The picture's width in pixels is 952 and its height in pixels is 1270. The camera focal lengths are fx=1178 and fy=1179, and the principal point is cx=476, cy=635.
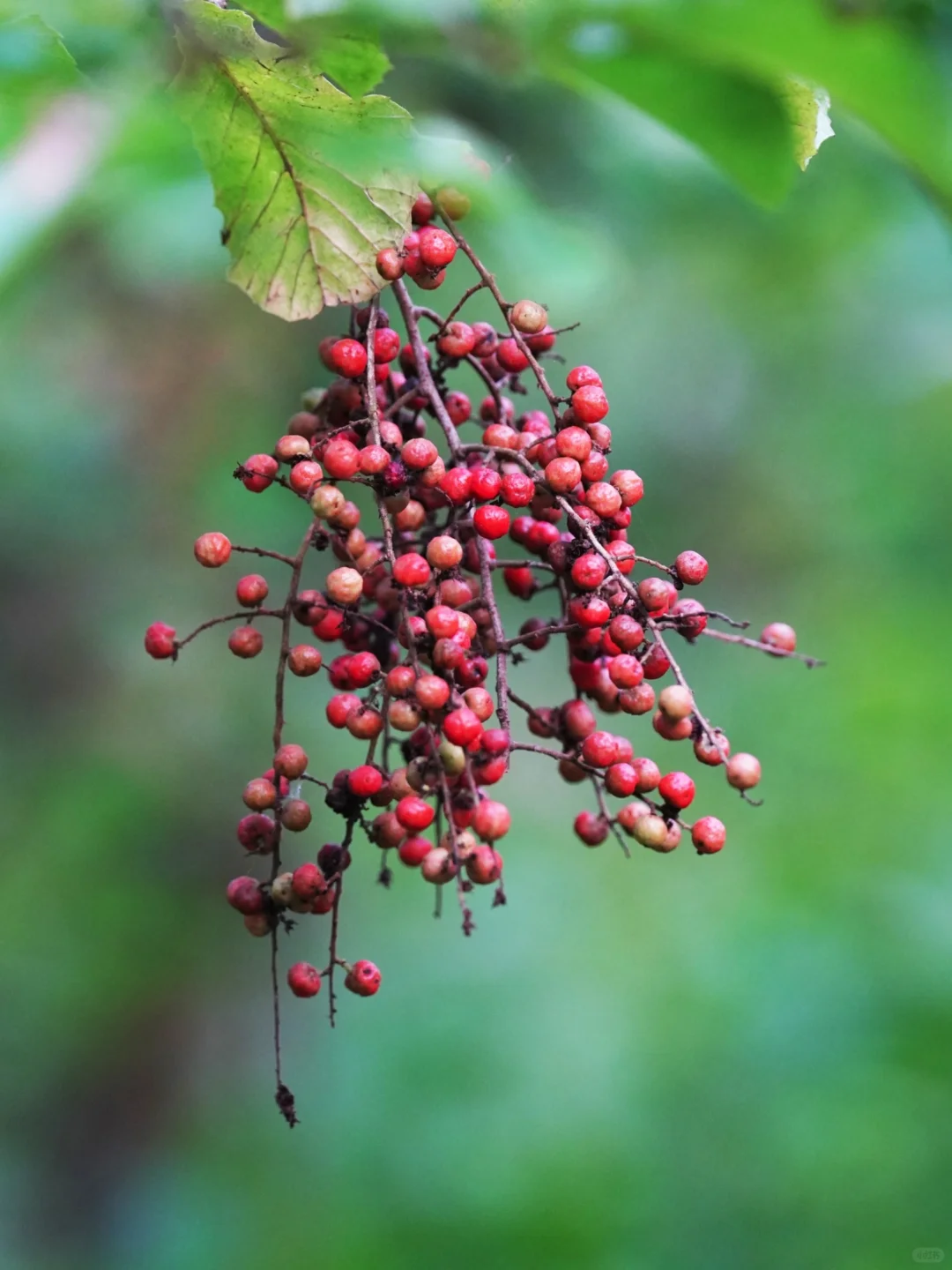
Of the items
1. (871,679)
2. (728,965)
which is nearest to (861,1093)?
(728,965)

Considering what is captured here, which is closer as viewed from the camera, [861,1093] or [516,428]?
[516,428]

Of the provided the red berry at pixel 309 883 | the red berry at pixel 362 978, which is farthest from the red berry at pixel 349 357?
the red berry at pixel 362 978

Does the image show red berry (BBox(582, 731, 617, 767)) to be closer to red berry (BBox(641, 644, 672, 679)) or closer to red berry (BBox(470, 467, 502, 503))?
red berry (BBox(641, 644, 672, 679))

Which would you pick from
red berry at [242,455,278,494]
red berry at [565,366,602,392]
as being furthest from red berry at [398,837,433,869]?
red berry at [565,366,602,392]

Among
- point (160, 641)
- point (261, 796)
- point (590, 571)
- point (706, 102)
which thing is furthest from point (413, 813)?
point (706, 102)

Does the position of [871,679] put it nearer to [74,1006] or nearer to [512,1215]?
[512,1215]

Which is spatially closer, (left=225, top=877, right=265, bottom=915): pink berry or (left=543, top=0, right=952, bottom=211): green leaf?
(left=543, top=0, right=952, bottom=211): green leaf
